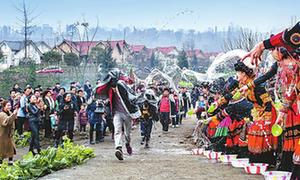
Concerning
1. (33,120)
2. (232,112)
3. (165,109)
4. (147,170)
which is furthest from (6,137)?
(165,109)

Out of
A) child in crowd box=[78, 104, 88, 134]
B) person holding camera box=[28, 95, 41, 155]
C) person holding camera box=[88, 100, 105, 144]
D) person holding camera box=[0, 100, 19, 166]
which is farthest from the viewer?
child in crowd box=[78, 104, 88, 134]

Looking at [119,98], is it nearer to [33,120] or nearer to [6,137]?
[6,137]

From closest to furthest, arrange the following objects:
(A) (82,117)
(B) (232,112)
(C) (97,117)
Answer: (B) (232,112) < (C) (97,117) < (A) (82,117)

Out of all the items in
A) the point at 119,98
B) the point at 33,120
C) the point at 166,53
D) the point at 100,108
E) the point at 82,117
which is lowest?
the point at 82,117

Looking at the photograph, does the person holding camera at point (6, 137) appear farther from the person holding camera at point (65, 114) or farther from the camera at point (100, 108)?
the camera at point (100, 108)

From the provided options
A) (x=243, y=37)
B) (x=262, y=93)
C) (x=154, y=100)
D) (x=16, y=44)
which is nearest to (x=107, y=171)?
(x=262, y=93)

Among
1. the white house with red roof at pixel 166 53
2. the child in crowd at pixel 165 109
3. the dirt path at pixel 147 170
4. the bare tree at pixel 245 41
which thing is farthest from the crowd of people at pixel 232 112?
the white house with red roof at pixel 166 53

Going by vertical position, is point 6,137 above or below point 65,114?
below

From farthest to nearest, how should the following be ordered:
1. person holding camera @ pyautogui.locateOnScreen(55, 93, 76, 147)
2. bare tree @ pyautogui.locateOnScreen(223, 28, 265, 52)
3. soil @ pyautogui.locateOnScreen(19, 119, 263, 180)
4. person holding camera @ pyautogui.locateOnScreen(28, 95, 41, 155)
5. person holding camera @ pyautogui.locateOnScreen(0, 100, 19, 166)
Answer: bare tree @ pyautogui.locateOnScreen(223, 28, 265, 52) < person holding camera @ pyautogui.locateOnScreen(55, 93, 76, 147) < person holding camera @ pyautogui.locateOnScreen(28, 95, 41, 155) < person holding camera @ pyautogui.locateOnScreen(0, 100, 19, 166) < soil @ pyautogui.locateOnScreen(19, 119, 263, 180)

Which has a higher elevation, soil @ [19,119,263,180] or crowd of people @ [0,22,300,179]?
crowd of people @ [0,22,300,179]

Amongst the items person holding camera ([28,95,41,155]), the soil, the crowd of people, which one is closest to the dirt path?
the soil

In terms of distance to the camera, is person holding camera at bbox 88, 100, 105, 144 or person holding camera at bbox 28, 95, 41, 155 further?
person holding camera at bbox 88, 100, 105, 144

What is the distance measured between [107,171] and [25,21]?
3071cm

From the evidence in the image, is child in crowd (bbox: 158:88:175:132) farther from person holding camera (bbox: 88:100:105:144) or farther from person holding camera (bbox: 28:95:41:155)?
person holding camera (bbox: 28:95:41:155)
